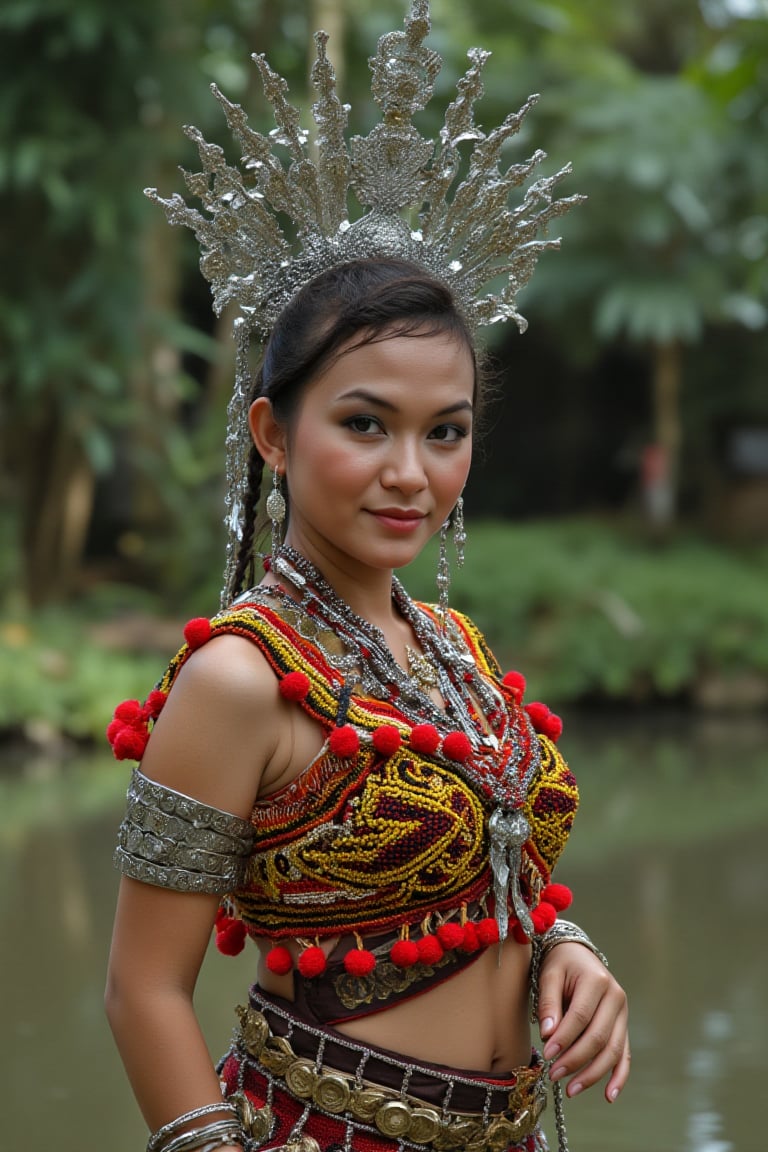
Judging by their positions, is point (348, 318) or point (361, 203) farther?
point (361, 203)

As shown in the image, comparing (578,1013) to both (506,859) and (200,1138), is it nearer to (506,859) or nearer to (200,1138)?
(506,859)

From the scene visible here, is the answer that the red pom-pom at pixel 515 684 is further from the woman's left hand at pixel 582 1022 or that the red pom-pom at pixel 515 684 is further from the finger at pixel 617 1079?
the finger at pixel 617 1079

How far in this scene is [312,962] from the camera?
1.42 m

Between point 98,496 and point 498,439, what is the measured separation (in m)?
3.85

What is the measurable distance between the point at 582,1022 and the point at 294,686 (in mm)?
460

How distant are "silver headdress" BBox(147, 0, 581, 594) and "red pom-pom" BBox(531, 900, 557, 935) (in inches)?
20.1

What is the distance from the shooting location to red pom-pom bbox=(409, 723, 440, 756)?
147 cm

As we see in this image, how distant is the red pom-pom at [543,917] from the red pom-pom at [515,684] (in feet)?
0.91

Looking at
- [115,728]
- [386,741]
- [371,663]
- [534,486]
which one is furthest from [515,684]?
[534,486]

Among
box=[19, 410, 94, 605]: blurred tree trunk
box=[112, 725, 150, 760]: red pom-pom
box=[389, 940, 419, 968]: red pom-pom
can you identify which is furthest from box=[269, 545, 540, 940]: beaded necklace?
box=[19, 410, 94, 605]: blurred tree trunk

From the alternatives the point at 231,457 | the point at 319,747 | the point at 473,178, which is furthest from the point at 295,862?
the point at 473,178

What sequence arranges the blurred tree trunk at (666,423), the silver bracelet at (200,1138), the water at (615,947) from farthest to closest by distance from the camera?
the blurred tree trunk at (666,423) < the water at (615,947) < the silver bracelet at (200,1138)

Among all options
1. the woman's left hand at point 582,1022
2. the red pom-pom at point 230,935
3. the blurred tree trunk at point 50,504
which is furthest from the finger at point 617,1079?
the blurred tree trunk at point 50,504

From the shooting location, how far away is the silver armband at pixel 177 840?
1350 mm
